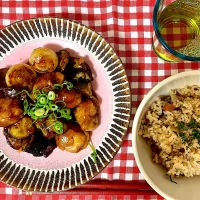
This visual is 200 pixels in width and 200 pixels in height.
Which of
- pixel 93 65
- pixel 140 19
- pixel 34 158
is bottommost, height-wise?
pixel 34 158

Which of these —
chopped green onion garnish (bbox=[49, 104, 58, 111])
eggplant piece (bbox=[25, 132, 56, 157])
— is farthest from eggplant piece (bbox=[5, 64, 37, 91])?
eggplant piece (bbox=[25, 132, 56, 157])

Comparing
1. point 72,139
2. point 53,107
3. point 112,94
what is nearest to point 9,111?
point 53,107

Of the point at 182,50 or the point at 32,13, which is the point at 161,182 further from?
the point at 32,13

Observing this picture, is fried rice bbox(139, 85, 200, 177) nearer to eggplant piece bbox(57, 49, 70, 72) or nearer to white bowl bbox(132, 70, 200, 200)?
white bowl bbox(132, 70, 200, 200)

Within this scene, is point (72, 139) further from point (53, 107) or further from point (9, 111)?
point (9, 111)

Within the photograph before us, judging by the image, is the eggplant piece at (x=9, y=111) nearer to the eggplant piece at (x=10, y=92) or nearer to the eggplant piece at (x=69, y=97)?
the eggplant piece at (x=10, y=92)

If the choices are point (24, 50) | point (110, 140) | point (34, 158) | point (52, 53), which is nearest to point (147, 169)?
point (110, 140)
